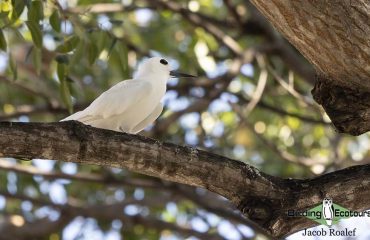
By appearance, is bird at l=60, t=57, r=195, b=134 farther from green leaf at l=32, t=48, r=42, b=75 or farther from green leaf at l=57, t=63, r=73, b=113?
green leaf at l=32, t=48, r=42, b=75

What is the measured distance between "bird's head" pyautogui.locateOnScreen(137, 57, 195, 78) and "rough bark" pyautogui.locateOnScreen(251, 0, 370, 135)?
223cm

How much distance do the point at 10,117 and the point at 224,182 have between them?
3.80m

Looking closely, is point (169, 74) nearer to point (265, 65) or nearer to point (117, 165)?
point (265, 65)

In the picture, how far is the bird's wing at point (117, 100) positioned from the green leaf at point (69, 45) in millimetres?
449

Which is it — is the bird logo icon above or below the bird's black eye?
above

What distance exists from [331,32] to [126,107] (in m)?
1.88

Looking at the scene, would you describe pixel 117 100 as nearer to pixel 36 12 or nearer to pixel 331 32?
pixel 36 12

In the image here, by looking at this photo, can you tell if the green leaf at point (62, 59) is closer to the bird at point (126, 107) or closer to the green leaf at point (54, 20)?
the green leaf at point (54, 20)

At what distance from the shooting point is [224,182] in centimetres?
406

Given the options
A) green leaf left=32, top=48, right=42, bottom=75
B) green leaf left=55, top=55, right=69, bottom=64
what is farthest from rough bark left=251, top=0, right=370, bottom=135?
green leaf left=32, top=48, right=42, bottom=75

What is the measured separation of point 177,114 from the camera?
739 cm

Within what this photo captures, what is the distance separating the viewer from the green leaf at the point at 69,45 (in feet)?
17.0

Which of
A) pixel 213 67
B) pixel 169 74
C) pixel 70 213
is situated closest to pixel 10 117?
pixel 70 213

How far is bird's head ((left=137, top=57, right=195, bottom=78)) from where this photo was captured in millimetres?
6298
